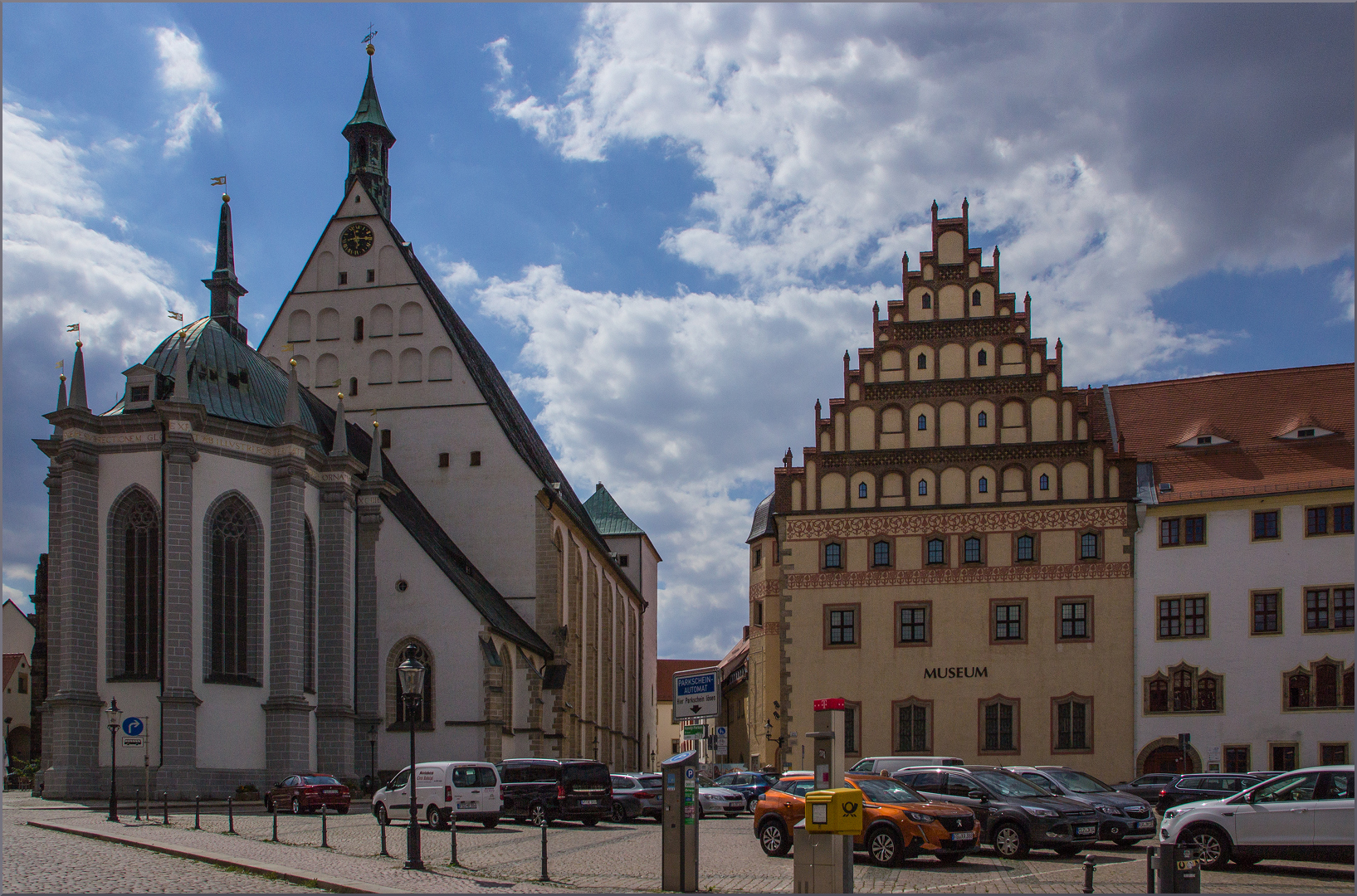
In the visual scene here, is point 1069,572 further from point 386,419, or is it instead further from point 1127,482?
point 386,419

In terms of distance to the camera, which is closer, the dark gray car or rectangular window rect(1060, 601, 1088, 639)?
the dark gray car

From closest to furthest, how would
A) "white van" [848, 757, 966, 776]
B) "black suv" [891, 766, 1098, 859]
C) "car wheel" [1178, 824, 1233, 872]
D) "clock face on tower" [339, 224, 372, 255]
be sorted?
"car wheel" [1178, 824, 1233, 872], "black suv" [891, 766, 1098, 859], "white van" [848, 757, 966, 776], "clock face on tower" [339, 224, 372, 255]

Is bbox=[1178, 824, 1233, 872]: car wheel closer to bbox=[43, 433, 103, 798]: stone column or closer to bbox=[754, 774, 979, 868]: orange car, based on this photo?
bbox=[754, 774, 979, 868]: orange car

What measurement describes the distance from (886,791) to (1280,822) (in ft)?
19.2

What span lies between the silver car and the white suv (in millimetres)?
15503

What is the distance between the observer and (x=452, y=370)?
53.4 meters

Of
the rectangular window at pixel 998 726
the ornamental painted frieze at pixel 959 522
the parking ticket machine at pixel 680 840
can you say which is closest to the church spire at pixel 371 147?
the ornamental painted frieze at pixel 959 522

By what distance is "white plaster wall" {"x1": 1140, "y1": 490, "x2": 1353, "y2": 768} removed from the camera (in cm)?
4000

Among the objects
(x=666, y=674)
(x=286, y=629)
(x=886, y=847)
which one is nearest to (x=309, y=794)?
(x=286, y=629)

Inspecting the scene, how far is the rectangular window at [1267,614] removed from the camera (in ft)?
133

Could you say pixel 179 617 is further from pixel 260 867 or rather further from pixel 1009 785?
pixel 1009 785

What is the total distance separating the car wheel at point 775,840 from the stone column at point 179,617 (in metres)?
19.5

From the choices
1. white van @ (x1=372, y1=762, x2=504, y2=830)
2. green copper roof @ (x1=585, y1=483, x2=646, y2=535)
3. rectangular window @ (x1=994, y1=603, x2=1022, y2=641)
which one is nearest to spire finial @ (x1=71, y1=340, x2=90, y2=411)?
white van @ (x1=372, y1=762, x2=504, y2=830)

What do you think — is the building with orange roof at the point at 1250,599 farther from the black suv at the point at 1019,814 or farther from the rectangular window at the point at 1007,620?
the black suv at the point at 1019,814
